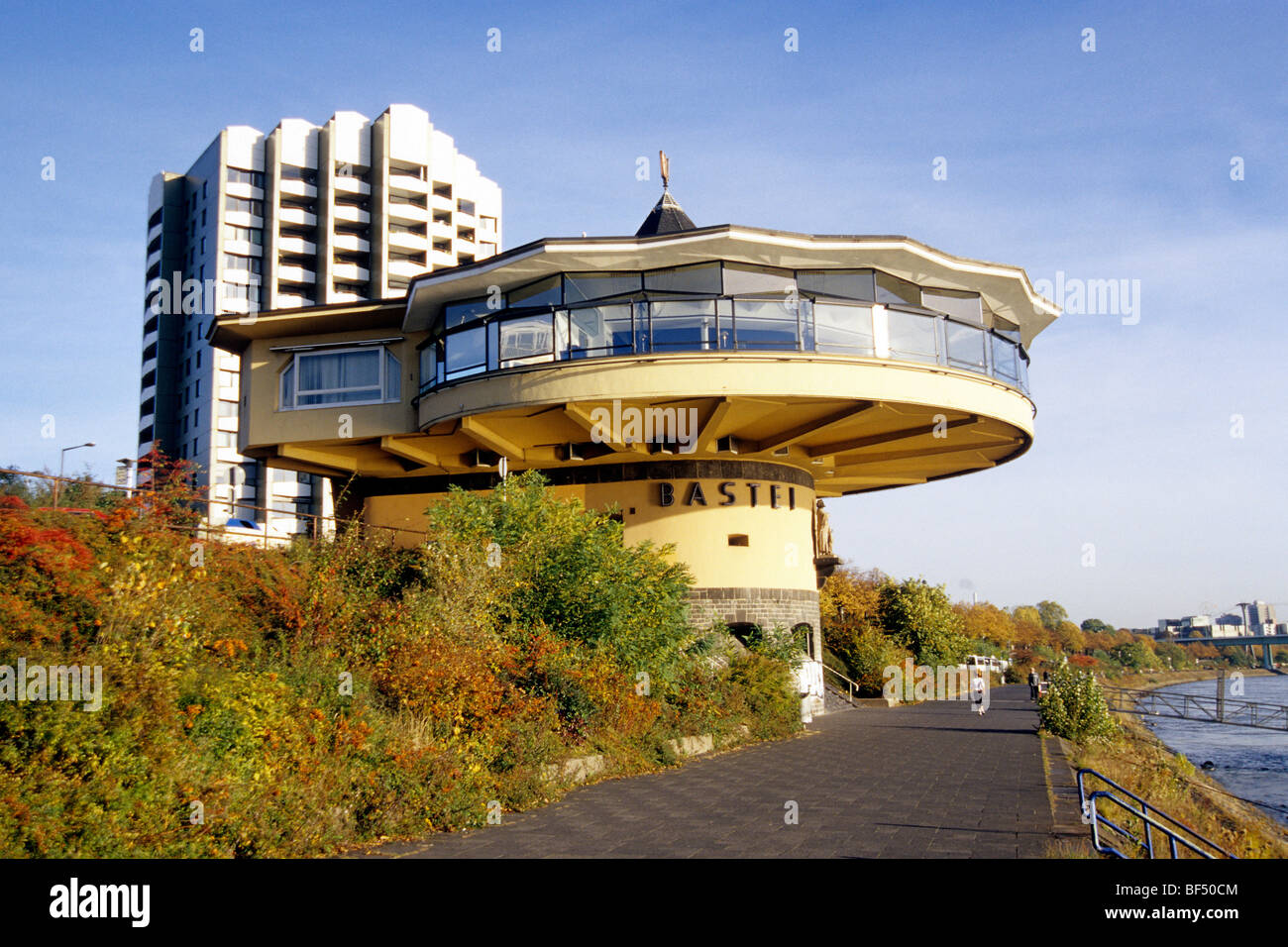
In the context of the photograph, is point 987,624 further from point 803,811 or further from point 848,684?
point 803,811

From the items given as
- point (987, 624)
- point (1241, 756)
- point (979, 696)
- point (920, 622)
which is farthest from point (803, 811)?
point (987, 624)

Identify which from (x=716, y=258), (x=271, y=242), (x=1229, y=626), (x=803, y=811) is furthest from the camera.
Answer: (x=1229, y=626)

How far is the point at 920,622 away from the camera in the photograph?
36.6 meters

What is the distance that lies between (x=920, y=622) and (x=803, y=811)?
27.0m

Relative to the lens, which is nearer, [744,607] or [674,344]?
[674,344]

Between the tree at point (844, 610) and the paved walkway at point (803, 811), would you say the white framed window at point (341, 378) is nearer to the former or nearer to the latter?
the paved walkway at point (803, 811)

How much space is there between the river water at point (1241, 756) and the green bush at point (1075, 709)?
8.24 m

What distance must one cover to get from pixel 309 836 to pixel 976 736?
15589 millimetres

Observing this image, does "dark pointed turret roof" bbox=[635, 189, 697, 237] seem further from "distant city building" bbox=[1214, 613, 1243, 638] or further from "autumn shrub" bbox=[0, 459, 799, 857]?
"distant city building" bbox=[1214, 613, 1243, 638]

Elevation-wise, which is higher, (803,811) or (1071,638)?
(803,811)

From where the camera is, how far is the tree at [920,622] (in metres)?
36.6

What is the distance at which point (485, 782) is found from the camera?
10516mm

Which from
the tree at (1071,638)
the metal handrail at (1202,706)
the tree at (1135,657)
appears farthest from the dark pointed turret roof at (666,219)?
the tree at (1135,657)
